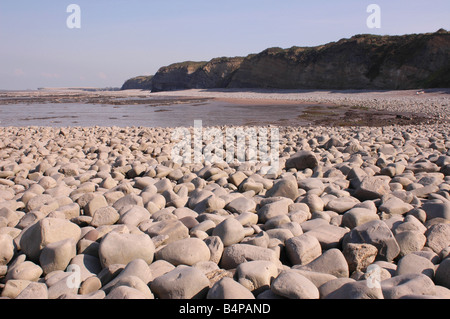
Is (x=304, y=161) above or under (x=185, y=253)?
above

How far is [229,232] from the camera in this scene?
2.45 m

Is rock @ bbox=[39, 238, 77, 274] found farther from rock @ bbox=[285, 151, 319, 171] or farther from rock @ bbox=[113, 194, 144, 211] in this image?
rock @ bbox=[285, 151, 319, 171]

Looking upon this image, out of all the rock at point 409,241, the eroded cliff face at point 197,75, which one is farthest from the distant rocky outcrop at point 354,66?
the rock at point 409,241

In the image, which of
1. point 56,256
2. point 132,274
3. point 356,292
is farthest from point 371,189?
point 56,256

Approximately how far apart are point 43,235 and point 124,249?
0.54m

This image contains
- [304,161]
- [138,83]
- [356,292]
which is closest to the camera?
[356,292]

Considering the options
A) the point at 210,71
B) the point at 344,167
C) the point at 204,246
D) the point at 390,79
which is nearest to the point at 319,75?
the point at 390,79

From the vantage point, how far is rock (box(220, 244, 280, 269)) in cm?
217

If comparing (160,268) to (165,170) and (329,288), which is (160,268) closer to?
(329,288)

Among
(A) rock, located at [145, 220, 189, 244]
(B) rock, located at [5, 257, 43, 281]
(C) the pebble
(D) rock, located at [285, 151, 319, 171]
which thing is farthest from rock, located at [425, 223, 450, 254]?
(B) rock, located at [5, 257, 43, 281]

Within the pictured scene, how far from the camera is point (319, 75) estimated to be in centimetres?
4094

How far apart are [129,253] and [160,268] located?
0.75 ft

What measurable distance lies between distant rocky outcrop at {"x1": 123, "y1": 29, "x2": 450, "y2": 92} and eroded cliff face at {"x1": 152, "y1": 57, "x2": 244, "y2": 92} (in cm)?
22

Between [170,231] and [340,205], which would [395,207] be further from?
[170,231]
